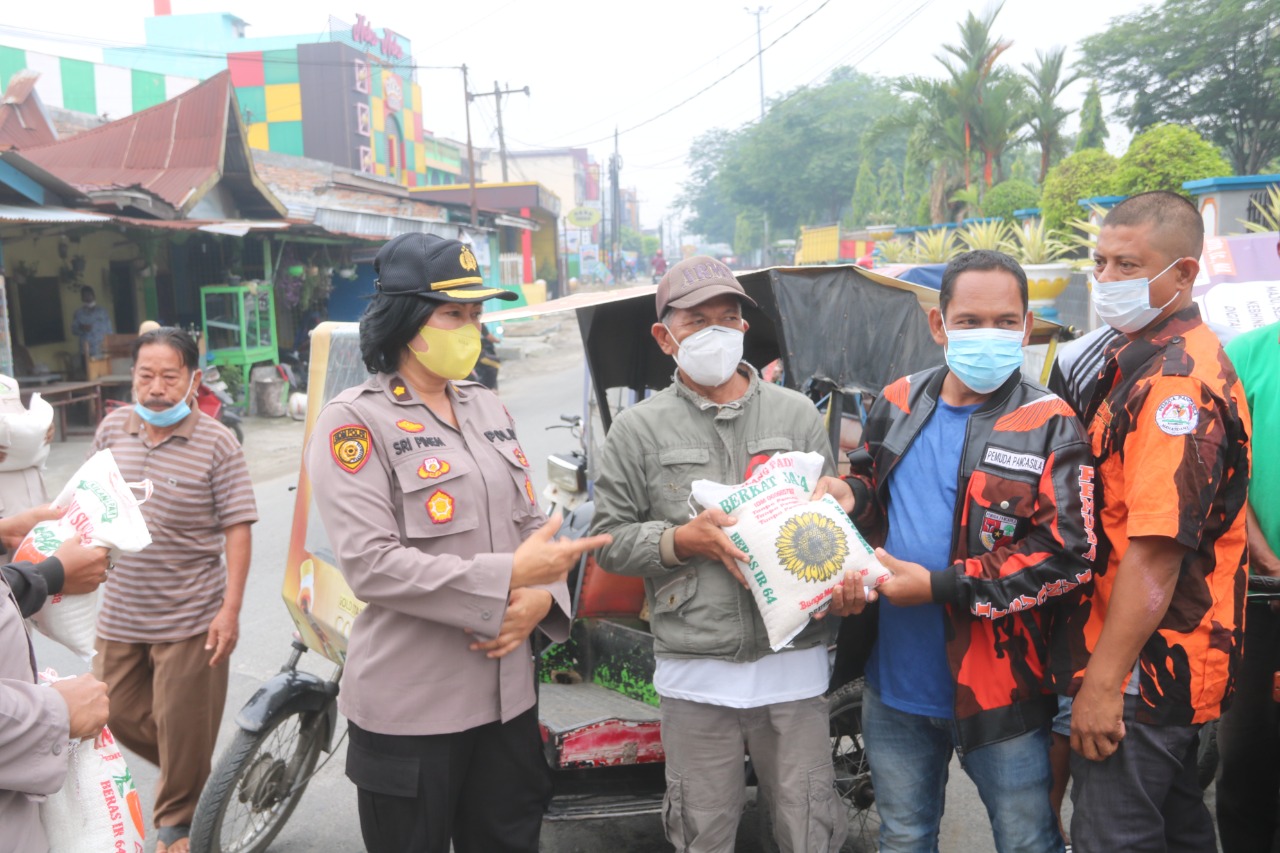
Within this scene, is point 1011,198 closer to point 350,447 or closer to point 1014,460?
point 1014,460

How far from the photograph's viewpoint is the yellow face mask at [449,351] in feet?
7.75

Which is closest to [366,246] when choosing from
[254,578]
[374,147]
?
[254,578]

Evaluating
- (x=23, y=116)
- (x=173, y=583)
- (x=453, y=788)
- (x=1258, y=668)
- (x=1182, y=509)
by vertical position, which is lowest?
(x=453, y=788)

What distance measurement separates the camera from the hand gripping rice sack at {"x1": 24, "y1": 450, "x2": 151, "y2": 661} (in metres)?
2.44

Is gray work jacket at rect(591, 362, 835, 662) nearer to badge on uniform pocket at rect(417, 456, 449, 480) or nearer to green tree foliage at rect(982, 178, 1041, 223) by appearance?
badge on uniform pocket at rect(417, 456, 449, 480)

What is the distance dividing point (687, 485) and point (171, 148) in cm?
1634

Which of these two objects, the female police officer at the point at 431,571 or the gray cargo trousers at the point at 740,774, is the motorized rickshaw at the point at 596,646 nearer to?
the gray cargo trousers at the point at 740,774

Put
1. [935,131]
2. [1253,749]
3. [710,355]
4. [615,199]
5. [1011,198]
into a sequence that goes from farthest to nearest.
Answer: [615,199] → [935,131] → [1011,198] → [1253,749] → [710,355]

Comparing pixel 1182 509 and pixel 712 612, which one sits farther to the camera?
pixel 712 612

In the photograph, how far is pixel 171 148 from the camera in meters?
16.0

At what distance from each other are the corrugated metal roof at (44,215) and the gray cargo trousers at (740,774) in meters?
11.0

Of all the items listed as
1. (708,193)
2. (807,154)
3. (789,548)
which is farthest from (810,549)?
(708,193)

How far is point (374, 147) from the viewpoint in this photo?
40.7 meters

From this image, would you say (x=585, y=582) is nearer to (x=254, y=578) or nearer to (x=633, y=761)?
(x=633, y=761)
